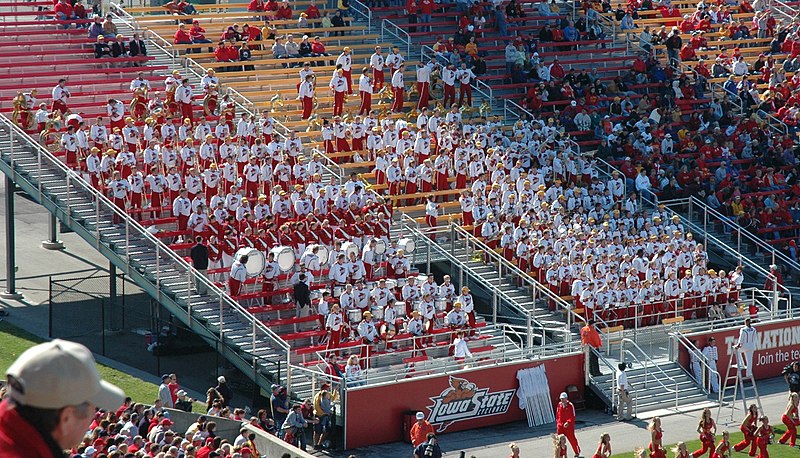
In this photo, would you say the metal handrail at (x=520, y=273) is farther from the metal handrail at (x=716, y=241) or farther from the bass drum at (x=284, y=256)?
the metal handrail at (x=716, y=241)

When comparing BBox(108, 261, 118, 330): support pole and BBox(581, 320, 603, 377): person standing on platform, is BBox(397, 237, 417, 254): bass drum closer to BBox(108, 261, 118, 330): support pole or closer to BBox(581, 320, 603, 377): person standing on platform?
BBox(581, 320, 603, 377): person standing on platform

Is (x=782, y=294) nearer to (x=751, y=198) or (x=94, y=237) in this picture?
(x=751, y=198)

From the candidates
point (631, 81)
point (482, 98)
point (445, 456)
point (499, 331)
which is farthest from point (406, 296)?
point (631, 81)

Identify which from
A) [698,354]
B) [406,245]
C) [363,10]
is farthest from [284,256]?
[363,10]

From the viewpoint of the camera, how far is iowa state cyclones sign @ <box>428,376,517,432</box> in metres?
23.0

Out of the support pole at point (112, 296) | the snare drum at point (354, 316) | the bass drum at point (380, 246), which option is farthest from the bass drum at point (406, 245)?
the support pole at point (112, 296)

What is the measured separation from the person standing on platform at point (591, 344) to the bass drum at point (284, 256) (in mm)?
5578

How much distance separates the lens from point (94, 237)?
999 inches

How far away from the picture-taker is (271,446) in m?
17.6

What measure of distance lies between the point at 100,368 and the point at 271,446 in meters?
7.44

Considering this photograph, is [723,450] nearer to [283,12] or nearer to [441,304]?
[441,304]

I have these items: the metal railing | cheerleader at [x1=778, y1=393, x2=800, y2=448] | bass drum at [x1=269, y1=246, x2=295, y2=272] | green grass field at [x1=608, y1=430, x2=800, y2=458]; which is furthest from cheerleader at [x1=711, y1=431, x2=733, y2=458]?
bass drum at [x1=269, y1=246, x2=295, y2=272]

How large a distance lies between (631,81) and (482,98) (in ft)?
15.8

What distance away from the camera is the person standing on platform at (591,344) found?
2470 centimetres
